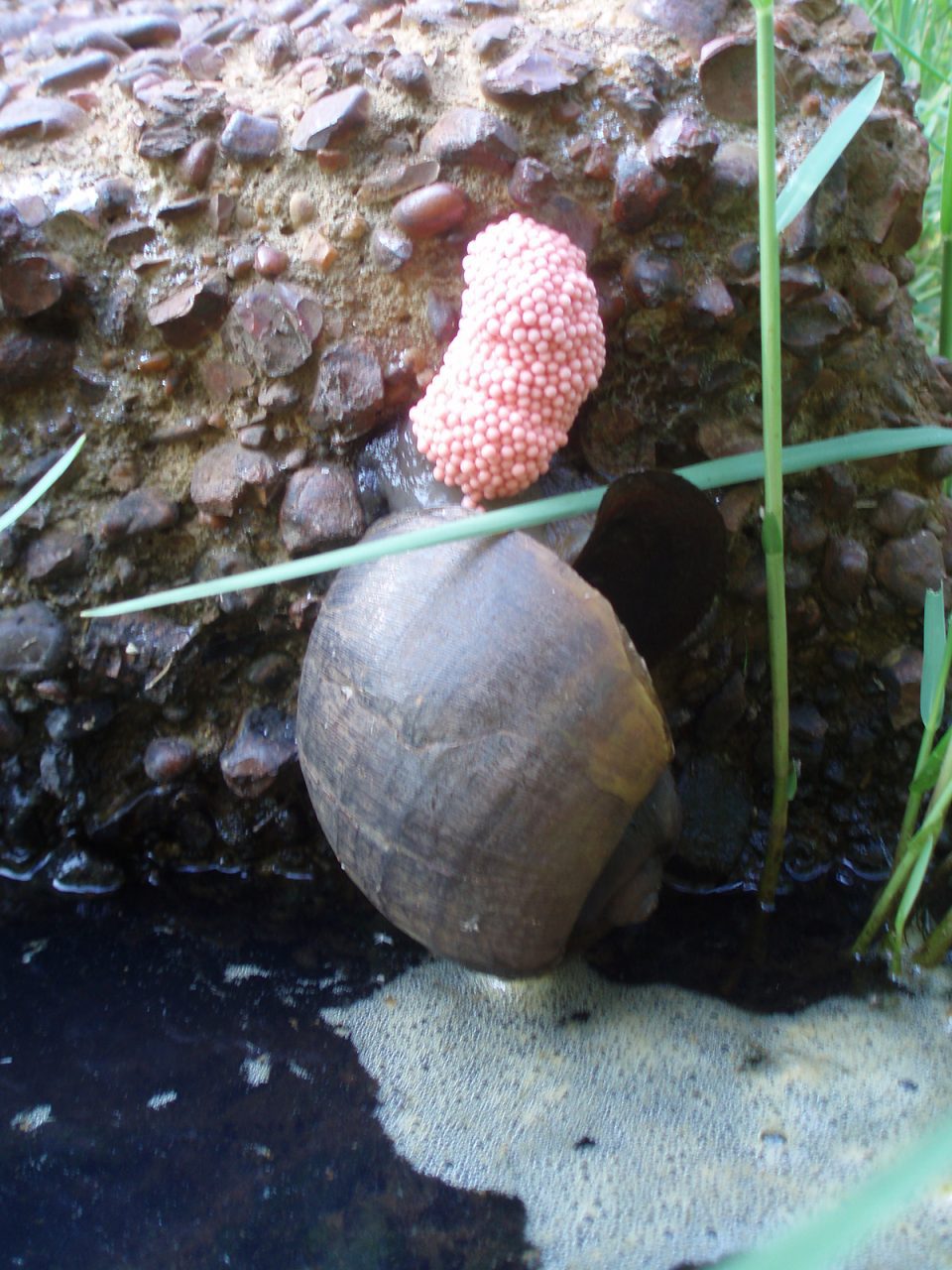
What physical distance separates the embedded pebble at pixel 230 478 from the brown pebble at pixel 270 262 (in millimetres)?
246

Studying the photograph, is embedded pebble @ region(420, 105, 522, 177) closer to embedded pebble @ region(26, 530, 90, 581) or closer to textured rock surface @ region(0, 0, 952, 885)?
textured rock surface @ region(0, 0, 952, 885)

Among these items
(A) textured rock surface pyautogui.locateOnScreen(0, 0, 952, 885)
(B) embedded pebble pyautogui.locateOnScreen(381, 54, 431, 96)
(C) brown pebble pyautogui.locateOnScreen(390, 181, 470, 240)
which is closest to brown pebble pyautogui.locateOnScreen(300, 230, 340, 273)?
(A) textured rock surface pyautogui.locateOnScreen(0, 0, 952, 885)

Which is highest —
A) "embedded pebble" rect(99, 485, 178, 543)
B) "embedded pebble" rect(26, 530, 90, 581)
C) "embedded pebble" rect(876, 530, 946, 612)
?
"embedded pebble" rect(99, 485, 178, 543)

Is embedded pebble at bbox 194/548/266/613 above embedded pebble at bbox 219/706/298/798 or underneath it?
above

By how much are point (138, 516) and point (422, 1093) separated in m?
0.90

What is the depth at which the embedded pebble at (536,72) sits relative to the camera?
4.48 feet

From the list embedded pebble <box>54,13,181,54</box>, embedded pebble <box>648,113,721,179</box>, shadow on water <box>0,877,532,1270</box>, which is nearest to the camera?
shadow on water <box>0,877,532,1270</box>

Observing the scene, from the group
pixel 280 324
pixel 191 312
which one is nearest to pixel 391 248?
pixel 280 324

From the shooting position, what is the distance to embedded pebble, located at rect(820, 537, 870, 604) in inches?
A: 58.0

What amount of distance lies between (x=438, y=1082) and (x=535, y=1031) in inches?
5.5

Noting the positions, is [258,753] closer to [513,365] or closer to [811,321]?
[513,365]

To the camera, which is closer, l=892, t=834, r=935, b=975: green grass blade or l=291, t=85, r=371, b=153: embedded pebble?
l=892, t=834, r=935, b=975: green grass blade

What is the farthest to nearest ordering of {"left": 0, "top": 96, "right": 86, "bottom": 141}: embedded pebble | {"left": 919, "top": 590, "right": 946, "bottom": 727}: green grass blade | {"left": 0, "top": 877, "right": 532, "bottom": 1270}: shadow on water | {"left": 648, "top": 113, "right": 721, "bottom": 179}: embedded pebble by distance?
{"left": 0, "top": 96, "right": 86, "bottom": 141}: embedded pebble → {"left": 648, "top": 113, "right": 721, "bottom": 179}: embedded pebble → {"left": 919, "top": 590, "right": 946, "bottom": 727}: green grass blade → {"left": 0, "top": 877, "right": 532, "bottom": 1270}: shadow on water

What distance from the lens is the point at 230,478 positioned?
1469 mm
